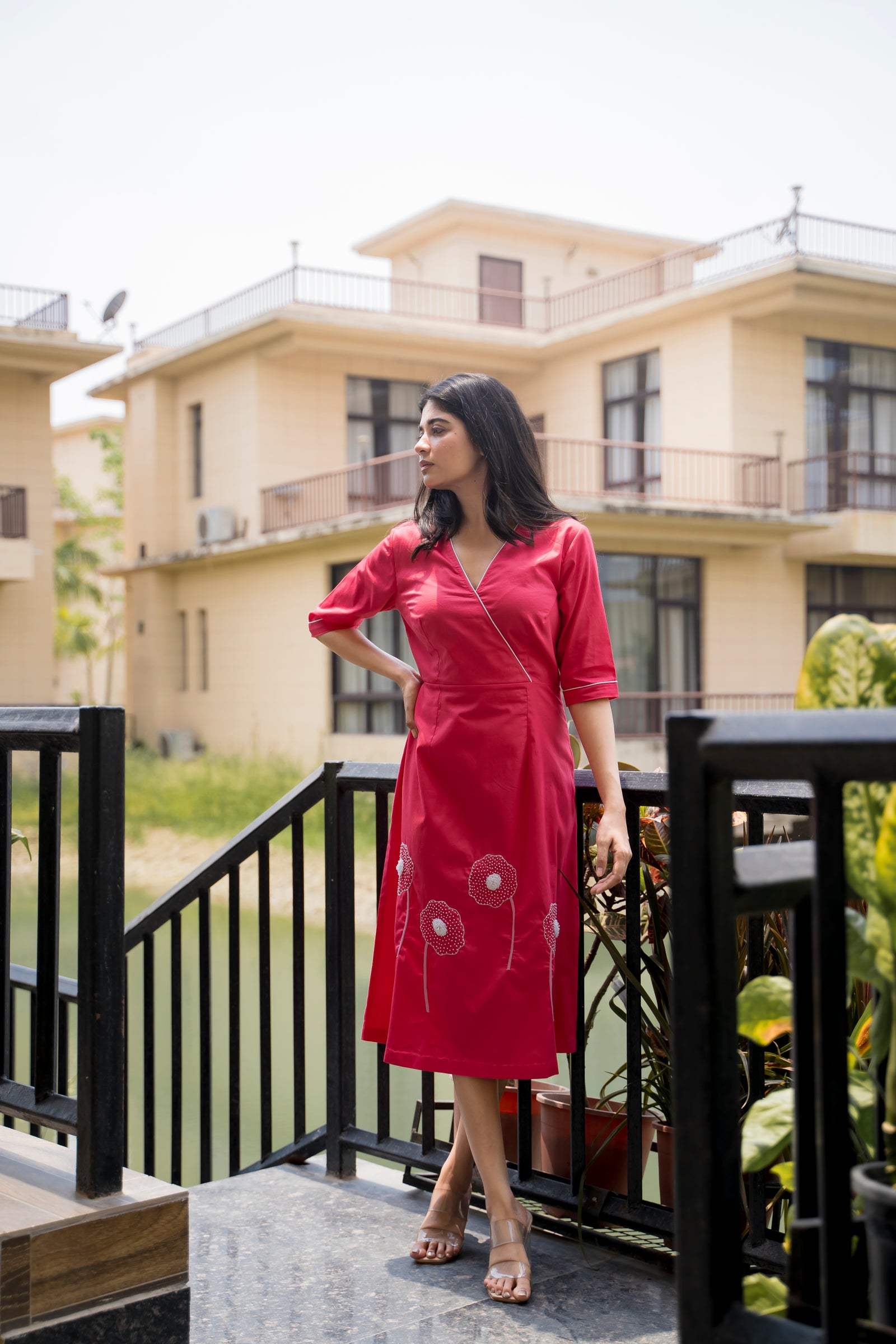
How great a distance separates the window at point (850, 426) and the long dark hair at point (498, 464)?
1611 centimetres

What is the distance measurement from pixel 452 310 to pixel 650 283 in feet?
10.3

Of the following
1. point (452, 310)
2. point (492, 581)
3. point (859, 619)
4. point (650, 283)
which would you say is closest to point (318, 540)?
point (452, 310)

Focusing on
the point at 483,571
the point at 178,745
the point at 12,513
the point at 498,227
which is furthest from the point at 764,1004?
the point at 498,227

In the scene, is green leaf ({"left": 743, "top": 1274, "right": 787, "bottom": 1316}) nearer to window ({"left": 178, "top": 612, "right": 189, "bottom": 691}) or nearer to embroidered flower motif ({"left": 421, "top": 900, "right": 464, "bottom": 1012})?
embroidered flower motif ({"left": 421, "top": 900, "right": 464, "bottom": 1012})

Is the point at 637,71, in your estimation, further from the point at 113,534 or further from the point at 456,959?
the point at 113,534

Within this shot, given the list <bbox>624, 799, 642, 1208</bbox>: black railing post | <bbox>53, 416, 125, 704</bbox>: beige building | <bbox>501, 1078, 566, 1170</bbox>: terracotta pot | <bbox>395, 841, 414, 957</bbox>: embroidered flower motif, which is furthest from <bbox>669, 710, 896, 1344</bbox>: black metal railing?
<bbox>53, 416, 125, 704</bbox>: beige building

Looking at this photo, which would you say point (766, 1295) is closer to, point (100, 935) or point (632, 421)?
point (100, 935)

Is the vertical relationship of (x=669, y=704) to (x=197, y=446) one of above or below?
below

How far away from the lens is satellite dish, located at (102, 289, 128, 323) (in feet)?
59.8

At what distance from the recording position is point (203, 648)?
20266 millimetres

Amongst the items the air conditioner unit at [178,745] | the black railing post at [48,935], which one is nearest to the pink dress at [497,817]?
the black railing post at [48,935]

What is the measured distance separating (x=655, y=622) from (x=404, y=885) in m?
15.2

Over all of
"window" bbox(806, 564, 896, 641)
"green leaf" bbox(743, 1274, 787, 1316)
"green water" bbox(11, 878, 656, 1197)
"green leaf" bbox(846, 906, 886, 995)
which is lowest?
"green water" bbox(11, 878, 656, 1197)

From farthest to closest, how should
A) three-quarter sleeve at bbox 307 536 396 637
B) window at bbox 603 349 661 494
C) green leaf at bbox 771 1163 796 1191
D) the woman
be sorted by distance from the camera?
window at bbox 603 349 661 494 → three-quarter sleeve at bbox 307 536 396 637 → the woman → green leaf at bbox 771 1163 796 1191
